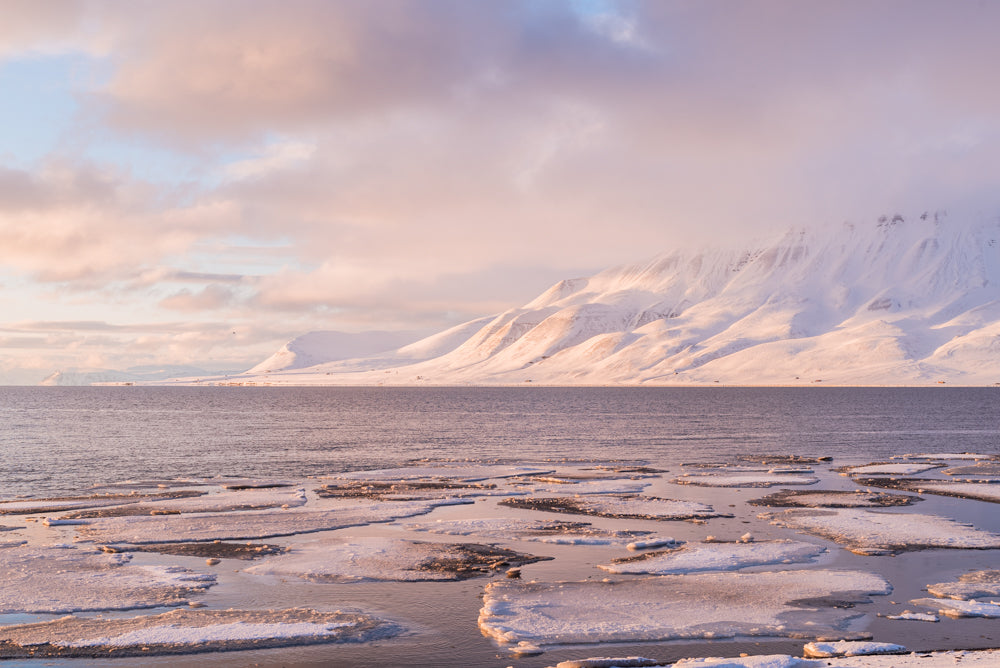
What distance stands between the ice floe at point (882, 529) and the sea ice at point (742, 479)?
9.85 metres

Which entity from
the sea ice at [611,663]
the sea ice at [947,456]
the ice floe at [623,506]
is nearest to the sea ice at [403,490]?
the ice floe at [623,506]

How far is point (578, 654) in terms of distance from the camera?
20938 mm

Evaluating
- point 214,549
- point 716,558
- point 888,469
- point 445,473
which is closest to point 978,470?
point 888,469

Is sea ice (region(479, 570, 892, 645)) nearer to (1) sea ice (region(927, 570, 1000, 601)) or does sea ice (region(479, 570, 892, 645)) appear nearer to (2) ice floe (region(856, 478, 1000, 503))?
(1) sea ice (region(927, 570, 1000, 601))

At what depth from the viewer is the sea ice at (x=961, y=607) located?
78.2 feet

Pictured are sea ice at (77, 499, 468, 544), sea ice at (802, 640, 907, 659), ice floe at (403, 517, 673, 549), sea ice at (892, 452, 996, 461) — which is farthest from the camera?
sea ice at (892, 452, 996, 461)

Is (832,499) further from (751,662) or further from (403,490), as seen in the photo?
(751,662)

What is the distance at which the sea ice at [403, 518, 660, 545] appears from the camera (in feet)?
113

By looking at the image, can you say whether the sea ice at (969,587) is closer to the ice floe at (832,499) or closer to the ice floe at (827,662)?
the ice floe at (827,662)

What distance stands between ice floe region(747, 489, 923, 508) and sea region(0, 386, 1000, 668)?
4.20ft

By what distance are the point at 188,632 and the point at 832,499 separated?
34423 mm

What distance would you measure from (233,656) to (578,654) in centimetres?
826

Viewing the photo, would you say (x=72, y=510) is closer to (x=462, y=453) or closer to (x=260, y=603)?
(x=260, y=603)

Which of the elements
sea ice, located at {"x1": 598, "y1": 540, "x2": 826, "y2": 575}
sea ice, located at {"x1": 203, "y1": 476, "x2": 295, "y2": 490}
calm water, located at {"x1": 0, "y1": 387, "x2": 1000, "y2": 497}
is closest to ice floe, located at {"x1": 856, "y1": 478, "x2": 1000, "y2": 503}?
calm water, located at {"x1": 0, "y1": 387, "x2": 1000, "y2": 497}
